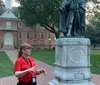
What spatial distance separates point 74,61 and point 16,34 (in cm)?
5550

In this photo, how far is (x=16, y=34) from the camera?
2506 inches

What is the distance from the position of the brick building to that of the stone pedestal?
51.7 metres

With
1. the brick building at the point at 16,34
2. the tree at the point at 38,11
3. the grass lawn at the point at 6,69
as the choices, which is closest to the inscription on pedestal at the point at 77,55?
the grass lawn at the point at 6,69

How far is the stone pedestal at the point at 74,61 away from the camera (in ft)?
28.9

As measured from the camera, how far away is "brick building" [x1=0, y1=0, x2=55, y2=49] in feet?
202

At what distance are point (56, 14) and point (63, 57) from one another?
35.6 metres

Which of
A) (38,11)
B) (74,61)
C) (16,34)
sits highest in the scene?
(38,11)

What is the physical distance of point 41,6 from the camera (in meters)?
45.1

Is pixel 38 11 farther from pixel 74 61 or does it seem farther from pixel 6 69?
pixel 74 61

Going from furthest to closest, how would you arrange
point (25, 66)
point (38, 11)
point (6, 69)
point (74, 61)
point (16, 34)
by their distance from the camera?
point (16, 34), point (38, 11), point (6, 69), point (74, 61), point (25, 66)

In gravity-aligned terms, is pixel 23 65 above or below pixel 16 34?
below

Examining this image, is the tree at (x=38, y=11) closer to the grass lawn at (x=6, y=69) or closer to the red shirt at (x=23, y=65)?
the grass lawn at (x=6, y=69)

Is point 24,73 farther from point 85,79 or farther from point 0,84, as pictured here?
point 0,84

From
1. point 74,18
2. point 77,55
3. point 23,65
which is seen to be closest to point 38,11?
point 74,18
